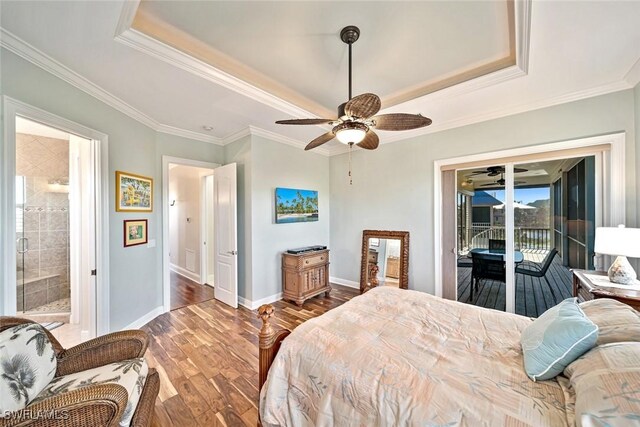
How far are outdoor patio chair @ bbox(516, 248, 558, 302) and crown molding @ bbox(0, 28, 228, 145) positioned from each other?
Result: 515cm

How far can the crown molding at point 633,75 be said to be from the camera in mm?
2154

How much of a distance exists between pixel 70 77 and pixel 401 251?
4.36 metres

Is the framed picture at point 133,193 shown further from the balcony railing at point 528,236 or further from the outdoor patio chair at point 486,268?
the balcony railing at point 528,236

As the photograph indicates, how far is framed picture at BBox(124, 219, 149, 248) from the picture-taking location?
114 inches

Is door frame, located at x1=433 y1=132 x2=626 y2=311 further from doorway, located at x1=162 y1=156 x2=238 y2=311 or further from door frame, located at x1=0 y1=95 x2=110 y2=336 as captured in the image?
door frame, located at x1=0 y1=95 x2=110 y2=336

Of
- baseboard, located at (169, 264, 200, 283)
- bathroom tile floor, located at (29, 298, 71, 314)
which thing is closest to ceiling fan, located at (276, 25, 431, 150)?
bathroom tile floor, located at (29, 298, 71, 314)

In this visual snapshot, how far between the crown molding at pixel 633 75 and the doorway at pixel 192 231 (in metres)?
5.40

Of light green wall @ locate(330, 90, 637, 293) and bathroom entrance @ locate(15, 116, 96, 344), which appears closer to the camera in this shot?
light green wall @ locate(330, 90, 637, 293)

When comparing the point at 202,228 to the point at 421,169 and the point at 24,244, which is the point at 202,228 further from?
the point at 421,169

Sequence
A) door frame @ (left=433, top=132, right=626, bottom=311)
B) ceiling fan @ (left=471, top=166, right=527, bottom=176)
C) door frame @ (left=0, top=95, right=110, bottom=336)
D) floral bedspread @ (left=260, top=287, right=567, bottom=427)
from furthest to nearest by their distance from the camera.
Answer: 1. ceiling fan @ (left=471, top=166, right=527, bottom=176)
2. door frame @ (left=433, top=132, right=626, bottom=311)
3. door frame @ (left=0, top=95, right=110, bottom=336)
4. floral bedspread @ (left=260, top=287, right=567, bottom=427)

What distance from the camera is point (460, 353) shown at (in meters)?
1.36

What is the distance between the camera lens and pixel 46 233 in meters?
3.57

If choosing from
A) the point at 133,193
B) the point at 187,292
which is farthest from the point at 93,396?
the point at 187,292

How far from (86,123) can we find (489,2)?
361 centimetres
